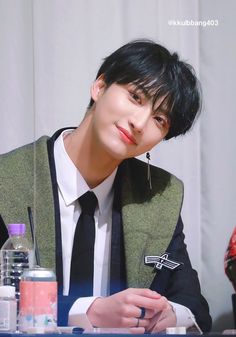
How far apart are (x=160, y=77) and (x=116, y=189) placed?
0.28m

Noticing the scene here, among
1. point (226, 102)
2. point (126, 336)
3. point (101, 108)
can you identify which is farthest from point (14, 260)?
point (226, 102)

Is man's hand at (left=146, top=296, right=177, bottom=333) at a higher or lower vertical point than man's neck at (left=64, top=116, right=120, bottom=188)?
lower

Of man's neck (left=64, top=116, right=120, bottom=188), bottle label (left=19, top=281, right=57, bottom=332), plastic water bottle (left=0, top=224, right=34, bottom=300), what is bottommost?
plastic water bottle (left=0, top=224, right=34, bottom=300)

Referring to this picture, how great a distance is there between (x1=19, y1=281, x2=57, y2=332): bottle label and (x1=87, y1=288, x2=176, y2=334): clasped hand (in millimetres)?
224

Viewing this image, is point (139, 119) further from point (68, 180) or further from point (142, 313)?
point (142, 313)

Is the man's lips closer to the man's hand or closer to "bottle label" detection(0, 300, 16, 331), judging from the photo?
the man's hand

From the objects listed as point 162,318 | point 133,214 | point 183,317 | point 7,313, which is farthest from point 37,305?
point 133,214

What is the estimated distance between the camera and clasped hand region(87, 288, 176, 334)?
1.42m

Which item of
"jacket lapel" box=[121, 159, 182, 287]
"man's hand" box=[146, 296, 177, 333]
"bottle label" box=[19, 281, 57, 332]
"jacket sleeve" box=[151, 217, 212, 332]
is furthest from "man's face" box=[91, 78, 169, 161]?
A: "bottle label" box=[19, 281, 57, 332]

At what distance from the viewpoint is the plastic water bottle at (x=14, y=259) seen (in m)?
1.55

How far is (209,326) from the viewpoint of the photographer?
5.66ft

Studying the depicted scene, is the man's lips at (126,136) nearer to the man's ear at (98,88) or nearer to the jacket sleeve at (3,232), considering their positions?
the man's ear at (98,88)

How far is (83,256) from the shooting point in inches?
67.3

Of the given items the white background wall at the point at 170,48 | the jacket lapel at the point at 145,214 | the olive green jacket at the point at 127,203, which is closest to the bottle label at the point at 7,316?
the olive green jacket at the point at 127,203
